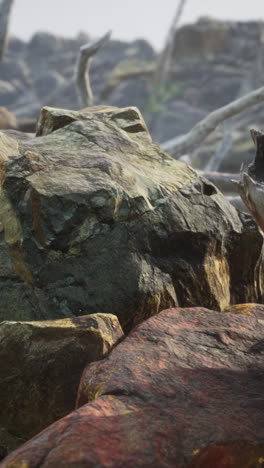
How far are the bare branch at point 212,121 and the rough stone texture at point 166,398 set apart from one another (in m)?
6.56

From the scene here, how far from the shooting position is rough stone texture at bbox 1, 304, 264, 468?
2.11m

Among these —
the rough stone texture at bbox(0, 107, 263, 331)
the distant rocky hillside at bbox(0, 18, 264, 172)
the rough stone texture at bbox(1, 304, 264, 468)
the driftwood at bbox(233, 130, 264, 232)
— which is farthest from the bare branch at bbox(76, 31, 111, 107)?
the distant rocky hillside at bbox(0, 18, 264, 172)

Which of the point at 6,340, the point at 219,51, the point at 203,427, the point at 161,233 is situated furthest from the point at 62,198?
the point at 219,51

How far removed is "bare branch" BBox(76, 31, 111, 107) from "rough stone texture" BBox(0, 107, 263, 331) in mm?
6336

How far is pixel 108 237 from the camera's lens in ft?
12.1

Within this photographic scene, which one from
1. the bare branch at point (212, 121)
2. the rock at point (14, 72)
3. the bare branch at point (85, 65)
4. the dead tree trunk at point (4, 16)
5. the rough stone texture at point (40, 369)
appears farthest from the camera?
the rock at point (14, 72)

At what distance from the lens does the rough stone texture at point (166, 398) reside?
2.11m

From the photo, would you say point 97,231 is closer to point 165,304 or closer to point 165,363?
point 165,304

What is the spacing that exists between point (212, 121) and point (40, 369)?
25.0 feet

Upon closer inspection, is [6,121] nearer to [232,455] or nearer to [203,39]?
[232,455]

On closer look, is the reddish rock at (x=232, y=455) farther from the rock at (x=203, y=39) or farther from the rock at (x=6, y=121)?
the rock at (x=203, y=39)

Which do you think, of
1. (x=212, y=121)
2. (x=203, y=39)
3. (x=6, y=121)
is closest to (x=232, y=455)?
(x=212, y=121)

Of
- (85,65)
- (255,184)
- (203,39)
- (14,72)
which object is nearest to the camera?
(255,184)

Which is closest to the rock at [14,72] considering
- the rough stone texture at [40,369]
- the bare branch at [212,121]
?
the bare branch at [212,121]
